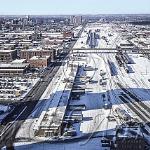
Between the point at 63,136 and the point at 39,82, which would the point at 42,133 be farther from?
the point at 39,82

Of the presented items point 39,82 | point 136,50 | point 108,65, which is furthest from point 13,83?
point 136,50

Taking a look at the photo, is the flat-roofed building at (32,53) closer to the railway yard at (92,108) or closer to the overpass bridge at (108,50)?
the railway yard at (92,108)

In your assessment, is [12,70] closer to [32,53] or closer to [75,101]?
[32,53]

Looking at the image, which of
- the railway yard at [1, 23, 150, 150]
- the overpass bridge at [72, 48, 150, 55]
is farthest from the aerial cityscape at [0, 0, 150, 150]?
the overpass bridge at [72, 48, 150, 55]

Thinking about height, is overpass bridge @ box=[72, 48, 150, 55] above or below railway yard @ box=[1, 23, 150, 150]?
below

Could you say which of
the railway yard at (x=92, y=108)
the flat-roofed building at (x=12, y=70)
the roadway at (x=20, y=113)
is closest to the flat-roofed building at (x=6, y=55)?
the railway yard at (x=92, y=108)

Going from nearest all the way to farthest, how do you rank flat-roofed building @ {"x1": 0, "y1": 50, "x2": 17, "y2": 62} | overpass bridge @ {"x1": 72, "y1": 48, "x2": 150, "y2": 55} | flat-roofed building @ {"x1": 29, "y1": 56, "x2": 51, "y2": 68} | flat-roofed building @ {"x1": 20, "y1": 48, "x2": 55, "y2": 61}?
flat-roofed building @ {"x1": 29, "y1": 56, "x2": 51, "y2": 68} → flat-roofed building @ {"x1": 0, "y1": 50, "x2": 17, "y2": 62} → flat-roofed building @ {"x1": 20, "y1": 48, "x2": 55, "y2": 61} → overpass bridge @ {"x1": 72, "y1": 48, "x2": 150, "y2": 55}

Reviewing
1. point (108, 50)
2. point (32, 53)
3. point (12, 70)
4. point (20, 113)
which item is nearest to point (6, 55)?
point (32, 53)

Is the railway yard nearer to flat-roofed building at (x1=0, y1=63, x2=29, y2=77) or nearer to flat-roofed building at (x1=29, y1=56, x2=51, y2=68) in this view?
flat-roofed building at (x1=29, y1=56, x2=51, y2=68)
